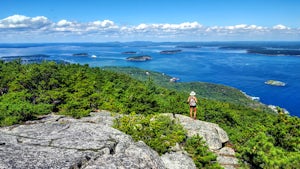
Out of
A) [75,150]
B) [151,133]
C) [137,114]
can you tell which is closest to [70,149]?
[75,150]

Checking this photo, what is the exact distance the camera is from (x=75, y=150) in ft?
35.3

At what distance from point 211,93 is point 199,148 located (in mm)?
134660

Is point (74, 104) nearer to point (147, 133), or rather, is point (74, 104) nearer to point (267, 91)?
point (147, 133)

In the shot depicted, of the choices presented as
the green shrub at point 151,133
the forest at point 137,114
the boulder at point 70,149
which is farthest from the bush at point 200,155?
the boulder at point 70,149

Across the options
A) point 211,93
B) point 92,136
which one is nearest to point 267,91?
point 211,93

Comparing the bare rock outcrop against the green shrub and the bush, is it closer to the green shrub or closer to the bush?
the bush

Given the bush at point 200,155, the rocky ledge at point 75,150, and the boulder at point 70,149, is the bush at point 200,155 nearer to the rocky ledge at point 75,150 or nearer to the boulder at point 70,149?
the rocky ledge at point 75,150

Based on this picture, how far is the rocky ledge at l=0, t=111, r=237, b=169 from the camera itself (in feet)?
31.6

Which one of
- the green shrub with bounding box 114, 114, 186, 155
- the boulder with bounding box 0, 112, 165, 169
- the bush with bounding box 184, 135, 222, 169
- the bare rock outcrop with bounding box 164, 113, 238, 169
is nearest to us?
the boulder with bounding box 0, 112, 165, 169

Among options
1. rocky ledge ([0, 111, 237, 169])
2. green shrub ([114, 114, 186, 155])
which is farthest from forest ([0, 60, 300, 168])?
rocky ledge ([0, 111, 237, 169])

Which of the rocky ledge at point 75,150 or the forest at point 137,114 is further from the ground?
the rocky ledge at point 75,150

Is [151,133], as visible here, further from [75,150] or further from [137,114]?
[137,114]

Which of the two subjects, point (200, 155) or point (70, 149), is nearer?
point (70, 149)

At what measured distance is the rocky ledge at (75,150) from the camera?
9.63 m
